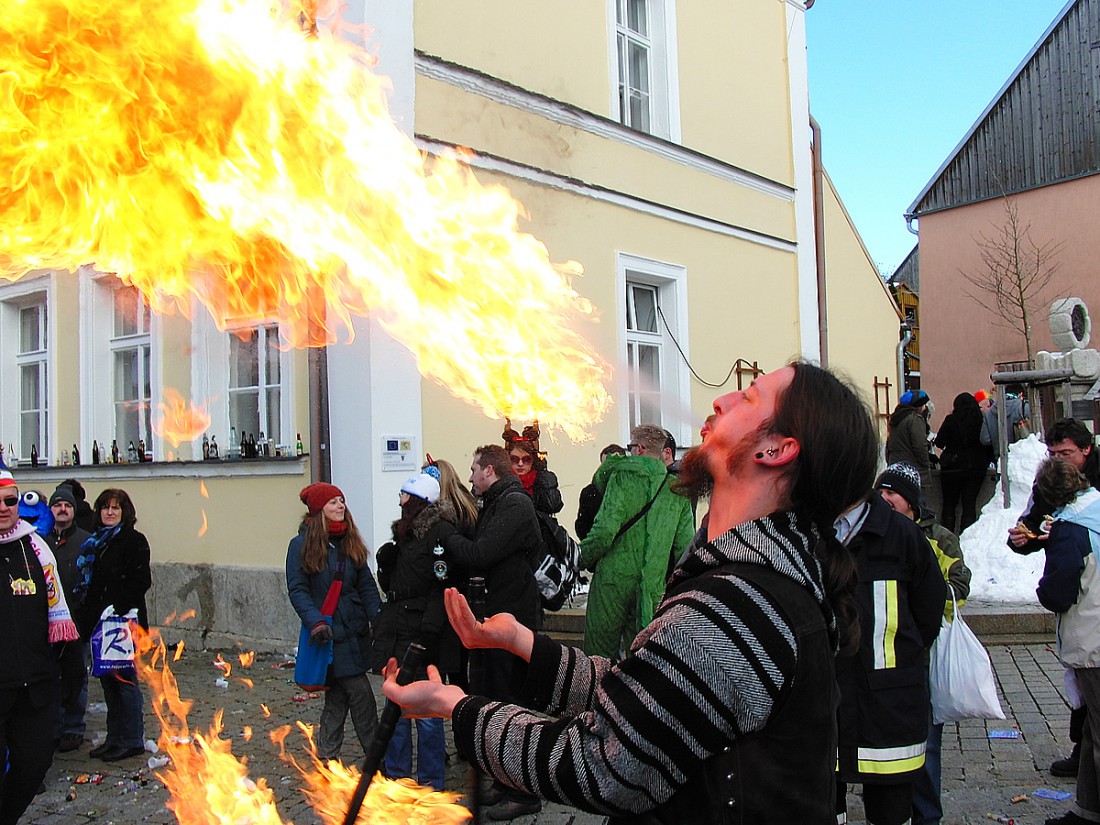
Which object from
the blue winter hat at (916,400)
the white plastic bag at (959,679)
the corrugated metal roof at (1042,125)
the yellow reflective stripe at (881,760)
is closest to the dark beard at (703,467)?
the yellow reflective stripe at (881,760)

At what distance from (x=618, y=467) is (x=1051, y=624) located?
15.6 feet

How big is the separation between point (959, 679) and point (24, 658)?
13.7 ft

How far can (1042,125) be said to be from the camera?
23625 millimetres

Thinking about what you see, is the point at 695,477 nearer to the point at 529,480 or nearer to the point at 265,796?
the point at 265,796

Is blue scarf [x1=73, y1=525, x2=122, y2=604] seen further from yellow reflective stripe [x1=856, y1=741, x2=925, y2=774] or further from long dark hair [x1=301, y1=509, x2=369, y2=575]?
yellow reflective stripe [x1=856, y1=741, x2=925, y2=774]

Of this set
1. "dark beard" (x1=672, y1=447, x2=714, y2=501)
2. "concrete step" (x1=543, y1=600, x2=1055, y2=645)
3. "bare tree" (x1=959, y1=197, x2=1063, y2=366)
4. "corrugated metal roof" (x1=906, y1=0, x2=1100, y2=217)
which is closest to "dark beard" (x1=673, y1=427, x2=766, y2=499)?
"dark beard" (x1=672, y1=447, x2=714, y2=501)

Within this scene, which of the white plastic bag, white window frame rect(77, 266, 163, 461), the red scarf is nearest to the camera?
the white plastic bag

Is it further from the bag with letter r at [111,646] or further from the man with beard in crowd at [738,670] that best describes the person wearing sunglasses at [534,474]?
the man with beard in crowd at [738,670]

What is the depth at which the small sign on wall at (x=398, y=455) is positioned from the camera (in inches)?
314

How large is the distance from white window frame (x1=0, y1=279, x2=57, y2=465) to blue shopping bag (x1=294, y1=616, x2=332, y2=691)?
7.12 metres

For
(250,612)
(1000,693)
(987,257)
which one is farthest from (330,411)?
(987,257)

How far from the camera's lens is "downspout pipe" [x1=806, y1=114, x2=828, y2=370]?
46.4 feet

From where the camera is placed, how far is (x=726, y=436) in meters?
1.89

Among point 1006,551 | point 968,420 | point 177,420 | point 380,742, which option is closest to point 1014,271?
point 968,420
